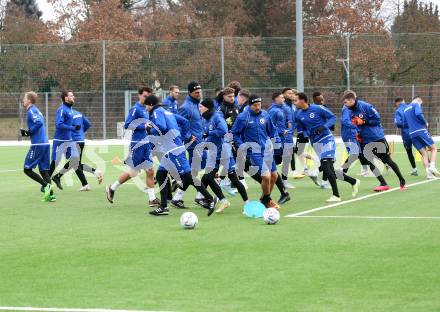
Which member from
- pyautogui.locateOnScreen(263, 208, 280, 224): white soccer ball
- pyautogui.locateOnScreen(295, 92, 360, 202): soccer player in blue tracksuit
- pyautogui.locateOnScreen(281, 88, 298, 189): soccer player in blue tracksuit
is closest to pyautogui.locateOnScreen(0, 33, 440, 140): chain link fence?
pyautogui.locateOnScreen(281, 88, 298, 189): soccer player in blue tracksuit

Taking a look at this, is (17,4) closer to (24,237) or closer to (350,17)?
(350,17)

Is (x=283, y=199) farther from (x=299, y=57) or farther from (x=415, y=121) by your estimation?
(x=299, y=57)

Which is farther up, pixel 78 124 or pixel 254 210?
pixel 78 124

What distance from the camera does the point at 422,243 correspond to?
37.9ft

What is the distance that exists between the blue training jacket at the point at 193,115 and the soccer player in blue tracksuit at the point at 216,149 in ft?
4.03

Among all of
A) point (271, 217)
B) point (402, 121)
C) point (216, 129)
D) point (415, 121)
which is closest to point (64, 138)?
point (216, 129)

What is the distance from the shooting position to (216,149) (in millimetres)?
15836

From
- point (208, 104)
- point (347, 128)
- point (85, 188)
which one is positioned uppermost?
point (208, 104)

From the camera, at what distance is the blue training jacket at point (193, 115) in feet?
56.4

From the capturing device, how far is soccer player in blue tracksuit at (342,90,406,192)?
18922 millimetres

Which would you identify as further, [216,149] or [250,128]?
[216,149]

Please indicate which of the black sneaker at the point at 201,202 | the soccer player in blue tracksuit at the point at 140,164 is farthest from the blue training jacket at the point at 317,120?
the soccer player in blue tracksuit at the point at 140,164

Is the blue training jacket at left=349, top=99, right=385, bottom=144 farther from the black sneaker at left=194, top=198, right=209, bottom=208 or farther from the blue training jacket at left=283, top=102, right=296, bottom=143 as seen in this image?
the black sneaker at left=194, top=198, right=209, bottom=208

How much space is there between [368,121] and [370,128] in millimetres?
184
